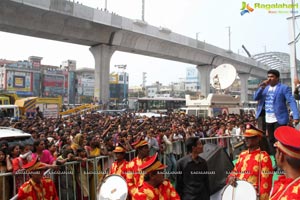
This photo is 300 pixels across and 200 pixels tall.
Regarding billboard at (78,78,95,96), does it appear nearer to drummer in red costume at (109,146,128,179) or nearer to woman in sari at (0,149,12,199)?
woman in sari at (0,149,12,199)

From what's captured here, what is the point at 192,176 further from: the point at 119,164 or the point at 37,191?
the point at 37,191

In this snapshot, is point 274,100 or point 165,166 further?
point 274,100

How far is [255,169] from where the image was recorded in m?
3.26

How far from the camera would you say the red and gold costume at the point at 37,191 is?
3.68 m

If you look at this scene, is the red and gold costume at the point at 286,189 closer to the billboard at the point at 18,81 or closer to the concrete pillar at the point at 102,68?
the concrete pillar at the point at 102,68

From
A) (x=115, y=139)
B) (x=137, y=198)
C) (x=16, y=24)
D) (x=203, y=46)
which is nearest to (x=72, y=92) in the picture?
(x=203, y=46)

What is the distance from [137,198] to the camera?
3.02 metres

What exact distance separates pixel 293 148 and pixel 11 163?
4.17m

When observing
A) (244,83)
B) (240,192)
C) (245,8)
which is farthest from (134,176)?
(244,83)

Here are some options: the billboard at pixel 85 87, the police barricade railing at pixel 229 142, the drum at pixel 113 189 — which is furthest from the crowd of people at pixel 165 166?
the billboard at pixel 85 87

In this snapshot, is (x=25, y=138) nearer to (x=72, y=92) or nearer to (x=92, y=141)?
(x=92, y=141)

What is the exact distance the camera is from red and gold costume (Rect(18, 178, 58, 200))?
12.1 ft

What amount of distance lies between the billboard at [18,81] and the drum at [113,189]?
247 ft

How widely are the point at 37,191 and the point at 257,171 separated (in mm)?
2655
